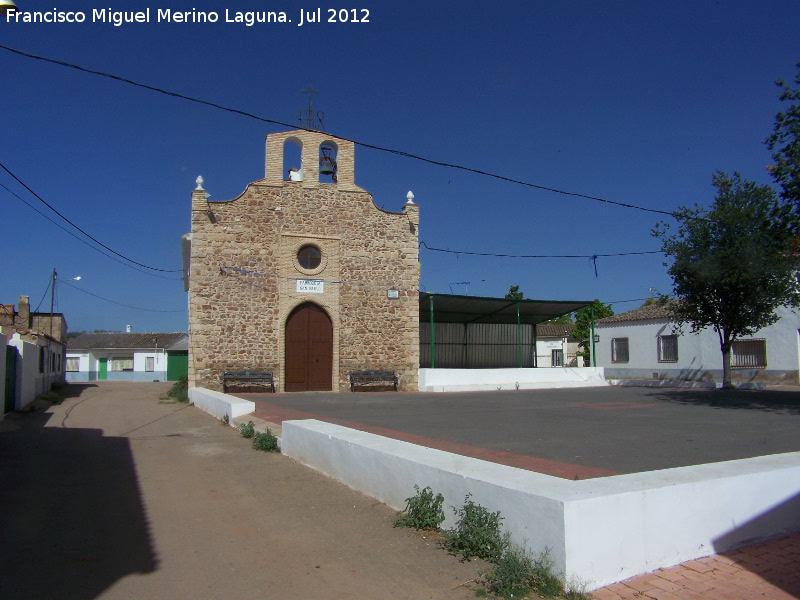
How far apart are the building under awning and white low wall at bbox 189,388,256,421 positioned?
31.0ft

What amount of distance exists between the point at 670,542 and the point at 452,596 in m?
1.48

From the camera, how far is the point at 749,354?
26.1m

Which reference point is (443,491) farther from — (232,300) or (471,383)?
(471,383)

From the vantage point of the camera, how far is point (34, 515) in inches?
214

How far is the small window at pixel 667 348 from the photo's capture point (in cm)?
2958

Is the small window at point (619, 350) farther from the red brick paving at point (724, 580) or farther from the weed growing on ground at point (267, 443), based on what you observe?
the red brick paving at point (724, 580)

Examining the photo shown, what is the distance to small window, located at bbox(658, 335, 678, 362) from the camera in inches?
1164

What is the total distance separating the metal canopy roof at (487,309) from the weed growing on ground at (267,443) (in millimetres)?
12419

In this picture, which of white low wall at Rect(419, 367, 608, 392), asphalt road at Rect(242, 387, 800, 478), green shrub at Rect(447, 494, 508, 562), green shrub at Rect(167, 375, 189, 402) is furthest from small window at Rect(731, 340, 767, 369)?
green shrub at Rect(447, 494, 508, 562)

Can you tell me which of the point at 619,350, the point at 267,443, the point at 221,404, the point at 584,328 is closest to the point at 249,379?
the point at 221,404

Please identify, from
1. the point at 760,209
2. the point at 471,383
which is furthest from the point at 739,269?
the point at 471,383

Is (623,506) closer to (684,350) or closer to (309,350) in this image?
(309,350)

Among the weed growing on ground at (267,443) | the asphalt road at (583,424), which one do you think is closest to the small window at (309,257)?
the asphalt road at (583,424)

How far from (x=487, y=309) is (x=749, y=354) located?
39.4ft
